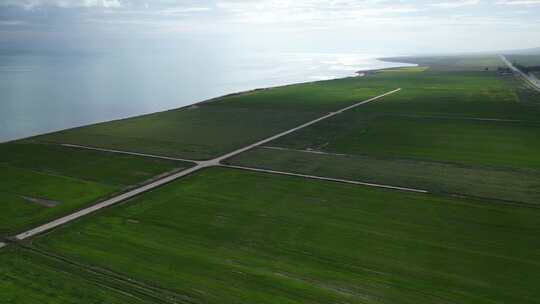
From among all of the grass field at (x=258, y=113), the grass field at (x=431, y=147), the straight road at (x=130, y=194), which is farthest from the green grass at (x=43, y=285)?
the grass field at (x=258, y=113)

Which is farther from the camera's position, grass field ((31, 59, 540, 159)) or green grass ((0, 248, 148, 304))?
grass field ((31, 59, 540, 159))

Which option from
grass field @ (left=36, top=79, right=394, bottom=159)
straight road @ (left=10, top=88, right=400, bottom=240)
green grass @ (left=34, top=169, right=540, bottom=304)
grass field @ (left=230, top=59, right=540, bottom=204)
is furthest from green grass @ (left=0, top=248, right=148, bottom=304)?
grass field @ (left=36, top=79, right=394, bottom=159)

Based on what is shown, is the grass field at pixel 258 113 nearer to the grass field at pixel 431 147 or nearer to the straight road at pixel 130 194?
the grass field at pixel 431 147

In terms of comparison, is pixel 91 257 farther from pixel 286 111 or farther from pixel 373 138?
pixel 286 111

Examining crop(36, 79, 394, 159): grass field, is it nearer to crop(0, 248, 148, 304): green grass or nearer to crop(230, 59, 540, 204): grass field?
crop(230, 59, 540, 204): grass field

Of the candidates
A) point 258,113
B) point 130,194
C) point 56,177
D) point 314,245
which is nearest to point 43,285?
point 130,194

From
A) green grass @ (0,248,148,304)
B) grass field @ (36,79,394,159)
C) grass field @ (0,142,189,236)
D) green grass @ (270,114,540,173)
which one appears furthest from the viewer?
grass field @ (36,79,394,159)

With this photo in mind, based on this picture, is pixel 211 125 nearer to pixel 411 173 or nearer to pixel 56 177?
pixel 56 177
